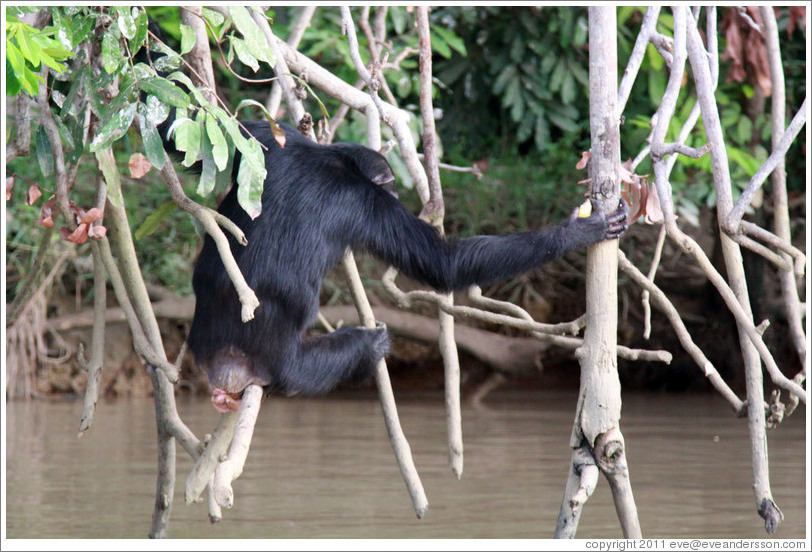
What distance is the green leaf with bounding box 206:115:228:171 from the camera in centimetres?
278

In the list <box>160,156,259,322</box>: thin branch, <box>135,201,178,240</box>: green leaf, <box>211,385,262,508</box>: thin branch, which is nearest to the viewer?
<box>211,385,262,508</box>: thin branch

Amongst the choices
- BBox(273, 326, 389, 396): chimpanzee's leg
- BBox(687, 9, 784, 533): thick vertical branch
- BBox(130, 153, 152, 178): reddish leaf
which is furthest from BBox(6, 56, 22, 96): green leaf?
BBox(687, 9, 784, 533): thick vertical branch

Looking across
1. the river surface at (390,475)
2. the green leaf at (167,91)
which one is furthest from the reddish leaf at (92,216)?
the river surface at (390,475)

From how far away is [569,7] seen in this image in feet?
31.4

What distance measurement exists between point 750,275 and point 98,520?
21.7 ft

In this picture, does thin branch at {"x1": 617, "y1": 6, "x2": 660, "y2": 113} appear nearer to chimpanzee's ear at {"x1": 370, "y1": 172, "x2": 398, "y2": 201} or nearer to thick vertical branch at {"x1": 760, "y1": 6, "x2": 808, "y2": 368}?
thick vertical branch at {"x1": 760, "y1": 6, "x2": 808, "y2": 368}

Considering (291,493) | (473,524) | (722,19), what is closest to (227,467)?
(473,524)

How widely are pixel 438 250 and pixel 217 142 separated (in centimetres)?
111

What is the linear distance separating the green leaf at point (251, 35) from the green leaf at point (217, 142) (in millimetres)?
279

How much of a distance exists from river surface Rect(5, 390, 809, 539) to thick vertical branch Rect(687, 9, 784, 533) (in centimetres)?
157

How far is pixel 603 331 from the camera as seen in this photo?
3.00 meters

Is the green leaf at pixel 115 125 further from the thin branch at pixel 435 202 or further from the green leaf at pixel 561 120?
the green leaf at pixel 561 120

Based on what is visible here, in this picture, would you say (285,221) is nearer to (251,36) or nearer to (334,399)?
(251,36)

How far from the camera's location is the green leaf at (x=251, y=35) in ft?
9.77
